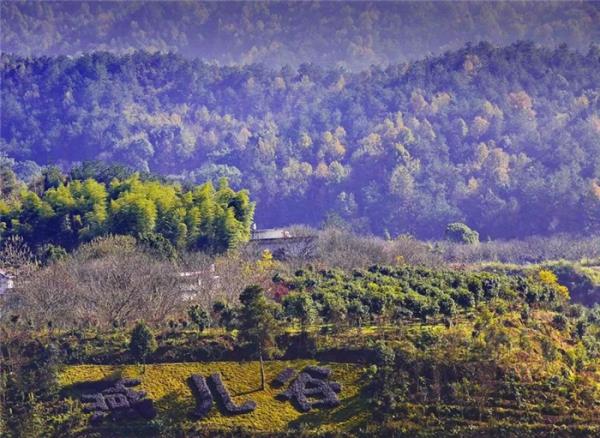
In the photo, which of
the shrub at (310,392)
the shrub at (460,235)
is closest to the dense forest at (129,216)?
the shrub at (310,392)

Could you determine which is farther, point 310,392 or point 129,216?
point 129,216

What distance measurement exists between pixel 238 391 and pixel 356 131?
84496 mm

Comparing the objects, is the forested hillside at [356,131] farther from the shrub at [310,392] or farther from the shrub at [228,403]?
the shrub at [228,403]

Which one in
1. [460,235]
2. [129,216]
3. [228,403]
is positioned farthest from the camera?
[460,235]

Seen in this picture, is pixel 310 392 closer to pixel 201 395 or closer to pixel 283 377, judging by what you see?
pixel 283 377

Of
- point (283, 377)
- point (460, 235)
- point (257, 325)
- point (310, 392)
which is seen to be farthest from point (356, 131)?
point (310, 392)

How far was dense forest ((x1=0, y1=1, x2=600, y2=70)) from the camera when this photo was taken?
161750 mm

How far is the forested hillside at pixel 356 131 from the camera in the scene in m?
108

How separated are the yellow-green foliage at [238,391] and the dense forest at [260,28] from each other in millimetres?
120299

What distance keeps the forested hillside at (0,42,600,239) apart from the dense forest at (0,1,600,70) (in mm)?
22250

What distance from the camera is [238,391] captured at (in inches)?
1590

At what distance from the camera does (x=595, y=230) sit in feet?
Answer: 322

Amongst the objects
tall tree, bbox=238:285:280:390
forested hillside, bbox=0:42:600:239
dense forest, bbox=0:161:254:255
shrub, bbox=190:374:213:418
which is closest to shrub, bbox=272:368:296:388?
tall tree, bbox=238:285:280:390

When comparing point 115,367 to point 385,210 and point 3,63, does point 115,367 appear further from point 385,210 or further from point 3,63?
point 3,63
